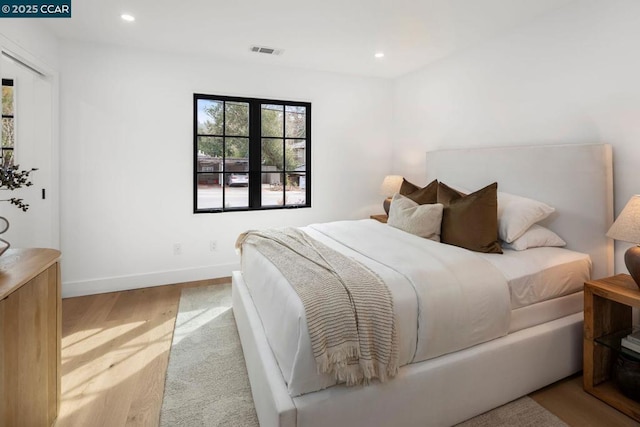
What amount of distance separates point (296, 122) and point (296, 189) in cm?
82

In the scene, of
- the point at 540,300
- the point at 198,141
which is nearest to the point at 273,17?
the point at 198,141

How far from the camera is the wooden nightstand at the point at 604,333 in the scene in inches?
73.4

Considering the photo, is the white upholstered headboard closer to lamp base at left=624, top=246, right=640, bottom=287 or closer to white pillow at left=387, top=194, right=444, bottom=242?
lamp base at left=624, top=246, right=640, bottom=287

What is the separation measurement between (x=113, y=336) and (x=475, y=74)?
12.8 ft

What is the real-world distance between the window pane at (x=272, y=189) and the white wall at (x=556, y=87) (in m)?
1.89

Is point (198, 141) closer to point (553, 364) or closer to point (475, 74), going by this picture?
point (475, 74)

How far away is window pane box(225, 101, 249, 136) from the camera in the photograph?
3.86m

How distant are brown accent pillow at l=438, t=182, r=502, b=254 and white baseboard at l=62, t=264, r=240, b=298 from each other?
8.20 feet

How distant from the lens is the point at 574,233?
7.89 feet

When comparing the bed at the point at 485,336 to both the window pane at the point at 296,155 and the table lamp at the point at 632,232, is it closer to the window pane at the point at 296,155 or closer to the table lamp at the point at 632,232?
the table lamp at the point at 632,232

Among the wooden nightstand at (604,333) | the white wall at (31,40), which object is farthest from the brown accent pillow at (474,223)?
the white wall at (31,40)

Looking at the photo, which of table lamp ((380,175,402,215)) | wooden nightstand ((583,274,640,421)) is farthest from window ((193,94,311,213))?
wooden nightstand ((583,274,640,421))

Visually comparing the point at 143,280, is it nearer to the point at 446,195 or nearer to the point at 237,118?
the point at 237,118

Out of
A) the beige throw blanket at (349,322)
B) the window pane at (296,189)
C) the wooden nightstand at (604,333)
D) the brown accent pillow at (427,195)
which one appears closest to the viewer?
the beige throw blanket at (349,322)
